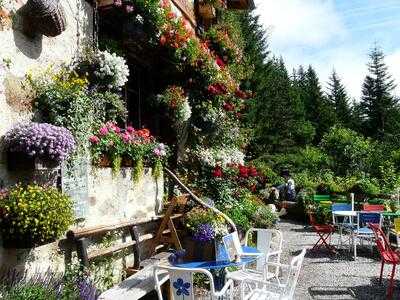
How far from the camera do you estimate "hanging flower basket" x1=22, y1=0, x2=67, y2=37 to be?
5.11 metres

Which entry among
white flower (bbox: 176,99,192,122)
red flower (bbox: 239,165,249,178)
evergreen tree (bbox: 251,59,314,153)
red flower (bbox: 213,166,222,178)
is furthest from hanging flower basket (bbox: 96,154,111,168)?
evergreen tree (bbox: 251,59,314,153)

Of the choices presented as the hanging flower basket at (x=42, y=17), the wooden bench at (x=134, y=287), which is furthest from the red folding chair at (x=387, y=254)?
the hanging flower basket at (x=42, y=17)

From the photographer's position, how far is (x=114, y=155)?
6590 millimetres

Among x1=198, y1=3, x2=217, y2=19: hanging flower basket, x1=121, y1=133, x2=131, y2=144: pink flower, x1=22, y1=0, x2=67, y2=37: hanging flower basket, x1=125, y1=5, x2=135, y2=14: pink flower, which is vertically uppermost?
x1=198, y1=3, x2=217, y2=19: hanging flower basket

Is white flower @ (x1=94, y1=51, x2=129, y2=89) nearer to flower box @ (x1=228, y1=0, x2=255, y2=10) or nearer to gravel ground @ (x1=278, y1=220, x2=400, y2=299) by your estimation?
gravel ground @ (x1=278, y1=220, x2=400, y2=299)

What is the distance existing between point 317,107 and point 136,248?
4427cm

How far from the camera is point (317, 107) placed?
49000 millimetres

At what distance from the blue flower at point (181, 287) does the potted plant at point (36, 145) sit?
1653 millimetres

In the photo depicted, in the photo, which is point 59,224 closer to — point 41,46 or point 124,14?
point 41,46

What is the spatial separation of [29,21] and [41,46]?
0.40m

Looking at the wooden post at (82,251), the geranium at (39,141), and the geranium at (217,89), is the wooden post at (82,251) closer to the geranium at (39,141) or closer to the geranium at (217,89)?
the geranium at (39,141)

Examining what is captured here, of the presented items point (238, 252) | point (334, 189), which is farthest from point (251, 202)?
point (334, 189)

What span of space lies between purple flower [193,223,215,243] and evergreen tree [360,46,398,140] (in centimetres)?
4239

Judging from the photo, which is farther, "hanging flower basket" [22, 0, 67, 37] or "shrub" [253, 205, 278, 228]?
"shrub" [253, 205, 278, 228]
